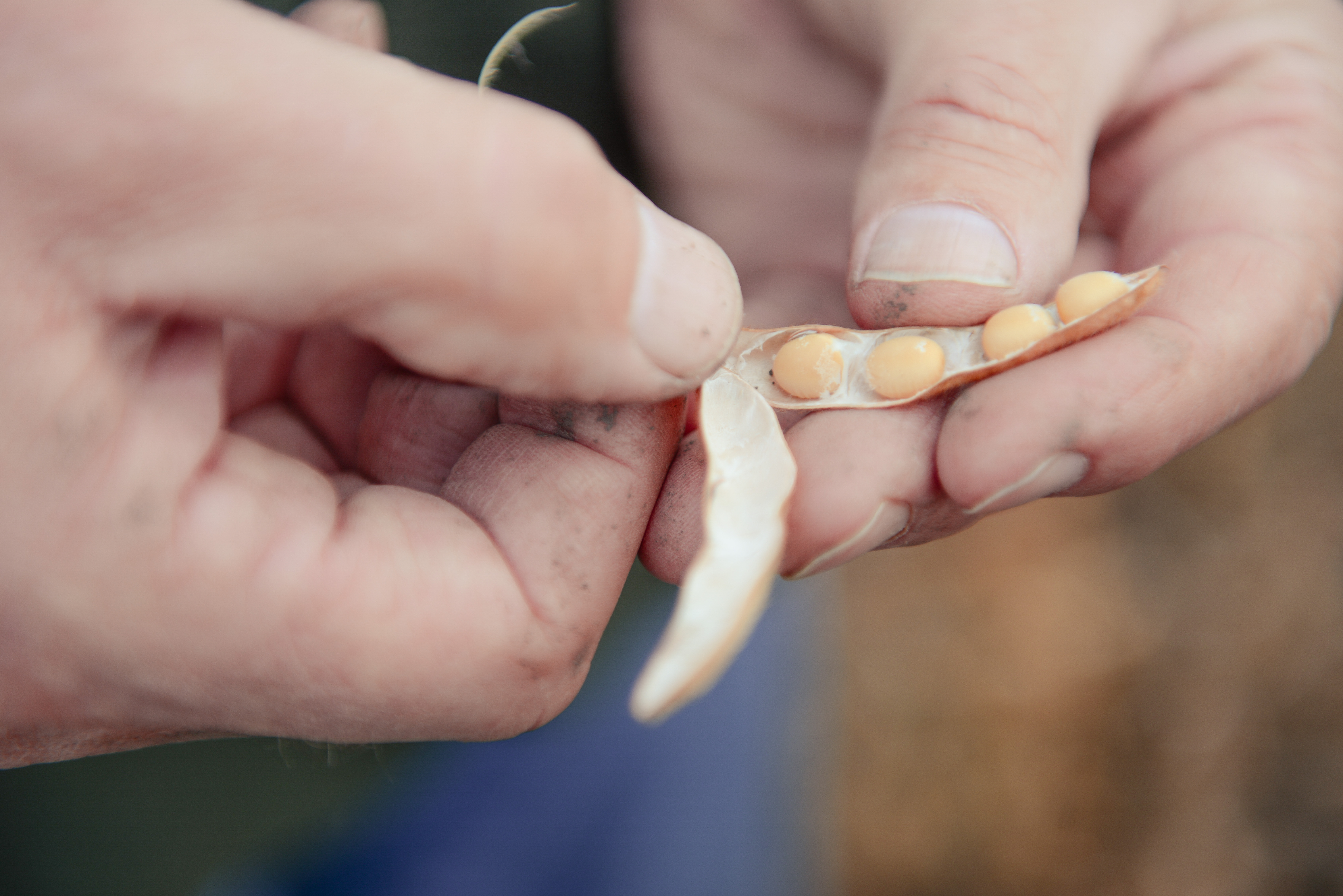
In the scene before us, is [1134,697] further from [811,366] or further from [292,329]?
[292,329]

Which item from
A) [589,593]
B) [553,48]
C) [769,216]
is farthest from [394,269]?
[769,216]

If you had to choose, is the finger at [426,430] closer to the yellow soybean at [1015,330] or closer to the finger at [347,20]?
the finger at [347,20]

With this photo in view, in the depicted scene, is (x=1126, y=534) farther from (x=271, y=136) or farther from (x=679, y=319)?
(x=271, y=136)

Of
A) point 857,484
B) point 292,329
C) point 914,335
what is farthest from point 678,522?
point 292,329

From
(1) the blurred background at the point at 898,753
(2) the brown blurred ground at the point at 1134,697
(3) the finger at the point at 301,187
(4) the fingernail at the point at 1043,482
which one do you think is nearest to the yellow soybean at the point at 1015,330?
(4) the fingernail at the point at 1043,482

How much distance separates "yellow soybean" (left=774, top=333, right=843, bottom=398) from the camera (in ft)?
6.34

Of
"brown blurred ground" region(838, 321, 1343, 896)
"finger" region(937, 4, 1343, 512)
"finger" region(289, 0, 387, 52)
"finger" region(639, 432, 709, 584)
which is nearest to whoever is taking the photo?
"finger" region(937, 4, 1343, 512)

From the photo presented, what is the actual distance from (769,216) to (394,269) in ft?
7.30

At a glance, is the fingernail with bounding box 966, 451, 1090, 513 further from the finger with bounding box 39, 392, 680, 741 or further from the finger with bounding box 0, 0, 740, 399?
the finger with bounding box 0, 0, 740, 399

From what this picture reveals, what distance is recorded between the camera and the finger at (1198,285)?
1.62m

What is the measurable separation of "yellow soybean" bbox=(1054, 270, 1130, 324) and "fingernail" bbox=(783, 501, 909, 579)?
542mm

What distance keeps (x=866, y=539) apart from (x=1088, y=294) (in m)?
0.70

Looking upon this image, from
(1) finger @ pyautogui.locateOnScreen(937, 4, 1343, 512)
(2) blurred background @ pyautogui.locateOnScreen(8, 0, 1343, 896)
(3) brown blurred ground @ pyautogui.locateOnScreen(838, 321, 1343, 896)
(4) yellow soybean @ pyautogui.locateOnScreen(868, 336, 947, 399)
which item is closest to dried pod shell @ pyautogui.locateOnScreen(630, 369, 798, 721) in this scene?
(4) yellow soybean @ pyautogui.locateOnScreen(868, 336, 947, 399)

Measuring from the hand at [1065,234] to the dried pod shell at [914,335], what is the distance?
0.04 meters
